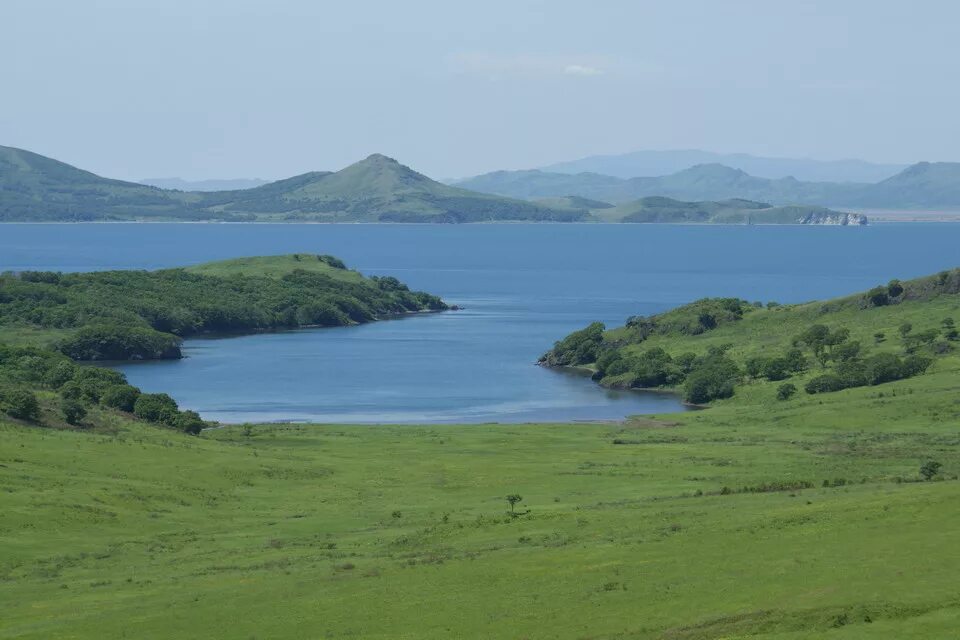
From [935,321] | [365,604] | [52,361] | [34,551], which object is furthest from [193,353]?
[365,604]

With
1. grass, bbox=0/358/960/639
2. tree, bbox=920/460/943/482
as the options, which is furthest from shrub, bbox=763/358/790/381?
tree, bbox=920/460/943/482

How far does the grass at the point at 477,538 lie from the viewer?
3969cm

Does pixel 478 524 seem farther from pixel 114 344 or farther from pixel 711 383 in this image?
pixel 114 344

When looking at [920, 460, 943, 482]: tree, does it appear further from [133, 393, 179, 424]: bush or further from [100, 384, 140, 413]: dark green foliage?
[100, 384, 140, 413]: dark green foliage

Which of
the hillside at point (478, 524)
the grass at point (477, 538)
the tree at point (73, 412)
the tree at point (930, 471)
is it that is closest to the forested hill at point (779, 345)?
the hillside at point (478, 524)

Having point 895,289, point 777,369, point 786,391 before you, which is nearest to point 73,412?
point 786,391

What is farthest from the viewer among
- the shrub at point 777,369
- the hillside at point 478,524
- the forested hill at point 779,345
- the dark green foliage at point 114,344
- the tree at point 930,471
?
the dark green foliage at point 114,344

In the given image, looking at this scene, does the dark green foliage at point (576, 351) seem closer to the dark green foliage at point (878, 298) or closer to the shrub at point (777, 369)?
the dark green foliage at point (878, 298)

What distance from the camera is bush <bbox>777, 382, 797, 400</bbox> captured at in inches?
4611

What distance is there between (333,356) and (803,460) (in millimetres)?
102339

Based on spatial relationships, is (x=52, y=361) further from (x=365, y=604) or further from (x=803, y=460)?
(x=365, y=604)

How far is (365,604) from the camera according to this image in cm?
4309

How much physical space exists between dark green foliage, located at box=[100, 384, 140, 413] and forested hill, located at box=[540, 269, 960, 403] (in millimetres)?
54570

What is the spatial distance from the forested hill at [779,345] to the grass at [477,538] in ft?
105
